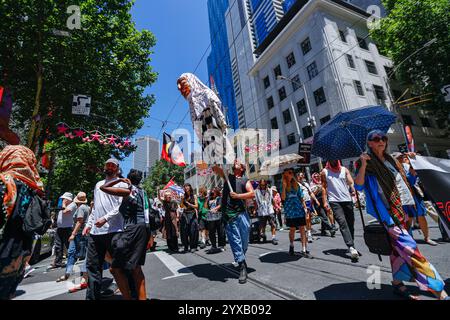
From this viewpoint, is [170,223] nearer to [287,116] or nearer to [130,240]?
[130,240]

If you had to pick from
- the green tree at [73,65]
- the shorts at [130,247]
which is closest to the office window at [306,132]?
the green tree at [73,65]

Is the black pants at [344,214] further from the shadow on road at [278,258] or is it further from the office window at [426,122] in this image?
the office window at [426,122]

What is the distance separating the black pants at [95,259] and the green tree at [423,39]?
26.6 meters

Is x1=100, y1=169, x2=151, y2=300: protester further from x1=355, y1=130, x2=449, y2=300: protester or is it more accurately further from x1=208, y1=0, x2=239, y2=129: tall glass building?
x1=208, y1=0, x2=239, y2=129: tall glass building

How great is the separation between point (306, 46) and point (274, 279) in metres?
26.9

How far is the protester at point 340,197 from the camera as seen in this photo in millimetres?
4595

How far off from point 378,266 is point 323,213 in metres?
4.10

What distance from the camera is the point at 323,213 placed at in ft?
25.7

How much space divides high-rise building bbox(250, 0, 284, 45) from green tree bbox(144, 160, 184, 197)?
97.5 ft

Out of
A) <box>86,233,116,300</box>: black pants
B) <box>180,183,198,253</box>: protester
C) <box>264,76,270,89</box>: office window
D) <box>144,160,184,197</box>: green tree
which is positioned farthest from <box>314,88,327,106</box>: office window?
<box>144,160,184,197</box>: green tree

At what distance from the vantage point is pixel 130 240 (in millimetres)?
2986
